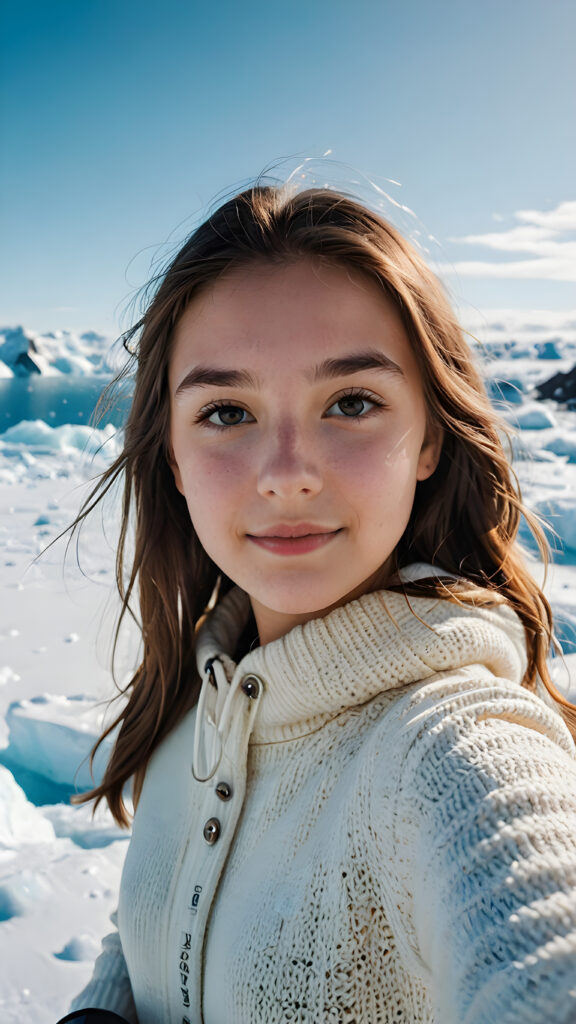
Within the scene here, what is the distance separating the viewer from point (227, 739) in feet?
3.37

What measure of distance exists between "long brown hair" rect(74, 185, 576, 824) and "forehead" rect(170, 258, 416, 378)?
23 mm

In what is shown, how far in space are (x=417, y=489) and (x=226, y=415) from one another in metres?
0.39

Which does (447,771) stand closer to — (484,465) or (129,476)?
(484,465)

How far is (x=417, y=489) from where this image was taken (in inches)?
47.1

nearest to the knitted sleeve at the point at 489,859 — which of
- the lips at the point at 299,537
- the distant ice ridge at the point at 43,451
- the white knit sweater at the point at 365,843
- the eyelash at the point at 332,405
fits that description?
the white knit sweater at the point at 365,843

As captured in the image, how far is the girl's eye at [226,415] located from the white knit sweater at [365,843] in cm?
31

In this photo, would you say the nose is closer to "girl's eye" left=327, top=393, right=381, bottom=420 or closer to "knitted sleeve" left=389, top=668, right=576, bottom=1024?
"girl's eye" left=327, top=393, right=381, bottom=420

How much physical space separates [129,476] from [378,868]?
2.86 ft

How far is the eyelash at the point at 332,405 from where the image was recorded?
0.92 meters

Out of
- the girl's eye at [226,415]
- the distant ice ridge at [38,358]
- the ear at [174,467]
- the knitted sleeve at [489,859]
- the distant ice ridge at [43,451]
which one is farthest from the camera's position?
the distant ice ridge at [38,358]

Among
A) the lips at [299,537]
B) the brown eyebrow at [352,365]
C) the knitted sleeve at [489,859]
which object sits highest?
the brown eyebrow at [352,365]

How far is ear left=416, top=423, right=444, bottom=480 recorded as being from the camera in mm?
1075

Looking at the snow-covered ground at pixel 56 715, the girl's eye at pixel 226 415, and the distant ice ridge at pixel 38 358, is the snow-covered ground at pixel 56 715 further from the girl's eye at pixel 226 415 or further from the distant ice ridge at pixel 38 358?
the distant ice ridge at pixel 38 358

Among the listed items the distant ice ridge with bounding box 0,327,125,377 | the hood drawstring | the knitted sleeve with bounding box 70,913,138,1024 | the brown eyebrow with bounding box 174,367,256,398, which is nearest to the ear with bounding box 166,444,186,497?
the brown eyebrow with bounding box 174,367,256,398
